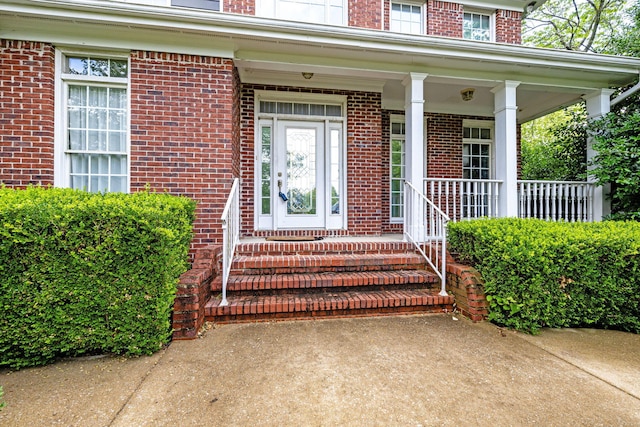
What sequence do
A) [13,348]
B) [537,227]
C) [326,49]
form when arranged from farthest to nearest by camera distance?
[326,49]
[537,227]
[13,348]

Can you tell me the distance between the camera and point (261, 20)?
3943 millimetres

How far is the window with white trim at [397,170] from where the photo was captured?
6508 mm

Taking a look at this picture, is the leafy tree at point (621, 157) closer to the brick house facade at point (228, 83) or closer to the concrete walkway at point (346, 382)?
the brick house facade at point (228, 83)

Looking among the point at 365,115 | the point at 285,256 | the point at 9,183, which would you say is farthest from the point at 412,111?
the point at 9,183

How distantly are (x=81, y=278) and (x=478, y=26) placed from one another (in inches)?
330

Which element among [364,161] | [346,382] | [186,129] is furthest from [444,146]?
[346,382]

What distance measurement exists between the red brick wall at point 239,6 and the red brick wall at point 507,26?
5.25m

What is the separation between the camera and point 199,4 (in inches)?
211

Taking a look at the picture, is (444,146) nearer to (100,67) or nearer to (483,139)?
(483,139)

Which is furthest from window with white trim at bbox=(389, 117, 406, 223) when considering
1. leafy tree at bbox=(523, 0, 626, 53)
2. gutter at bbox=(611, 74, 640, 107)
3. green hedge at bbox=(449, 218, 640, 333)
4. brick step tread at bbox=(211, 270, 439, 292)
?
leafy tree at bbox=(523, 0, 626, 53)

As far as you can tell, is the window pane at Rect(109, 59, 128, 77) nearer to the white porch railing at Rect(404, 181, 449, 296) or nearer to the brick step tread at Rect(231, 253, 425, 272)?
the brick step tread at Rect(231, 253, 425, 272)

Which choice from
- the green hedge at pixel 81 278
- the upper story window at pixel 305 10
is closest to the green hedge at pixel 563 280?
the green hedge at pixel 81 278

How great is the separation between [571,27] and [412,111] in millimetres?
14217

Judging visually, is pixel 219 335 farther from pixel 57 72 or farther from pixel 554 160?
pixel 554 160
